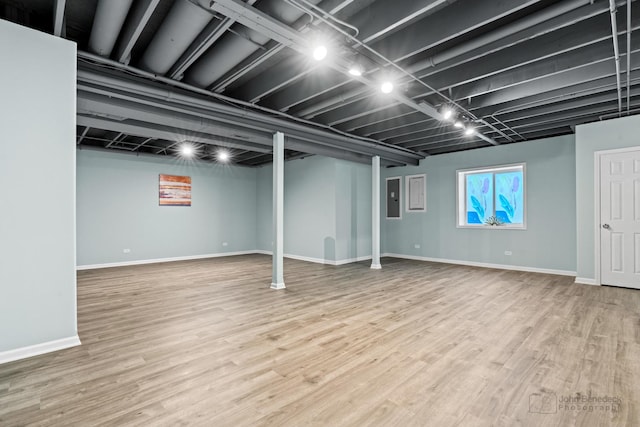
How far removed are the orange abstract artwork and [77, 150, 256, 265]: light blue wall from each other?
4.9 inches

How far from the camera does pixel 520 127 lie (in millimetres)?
5883

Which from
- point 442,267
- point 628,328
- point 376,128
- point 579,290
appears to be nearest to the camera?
point 628,328

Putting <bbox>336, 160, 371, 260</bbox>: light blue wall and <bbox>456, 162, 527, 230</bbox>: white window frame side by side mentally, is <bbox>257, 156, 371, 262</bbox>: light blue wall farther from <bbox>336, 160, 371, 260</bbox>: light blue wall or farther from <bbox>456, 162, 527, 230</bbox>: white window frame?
<bbox>456, 162, 527, 230</bbox>: white window frame

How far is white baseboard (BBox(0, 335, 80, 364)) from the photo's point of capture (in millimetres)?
2598

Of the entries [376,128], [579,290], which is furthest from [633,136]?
[376,128]

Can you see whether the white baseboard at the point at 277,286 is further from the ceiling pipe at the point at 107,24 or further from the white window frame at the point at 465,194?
the white window frame at the point at 465,194

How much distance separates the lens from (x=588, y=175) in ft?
18.4

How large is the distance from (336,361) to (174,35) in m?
3.33

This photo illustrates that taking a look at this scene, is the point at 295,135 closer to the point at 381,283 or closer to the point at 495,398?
the point at 381,283

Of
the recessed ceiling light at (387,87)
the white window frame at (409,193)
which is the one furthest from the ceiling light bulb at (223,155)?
the recessed ceiling light at (387,87)

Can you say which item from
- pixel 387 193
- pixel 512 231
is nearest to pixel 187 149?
pixel 387 193

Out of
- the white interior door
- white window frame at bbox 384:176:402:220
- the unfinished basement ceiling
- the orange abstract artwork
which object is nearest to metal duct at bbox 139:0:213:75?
the unfinished basement ceiling

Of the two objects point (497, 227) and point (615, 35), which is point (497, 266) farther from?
point (615, 35)

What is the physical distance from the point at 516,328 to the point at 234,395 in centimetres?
305
